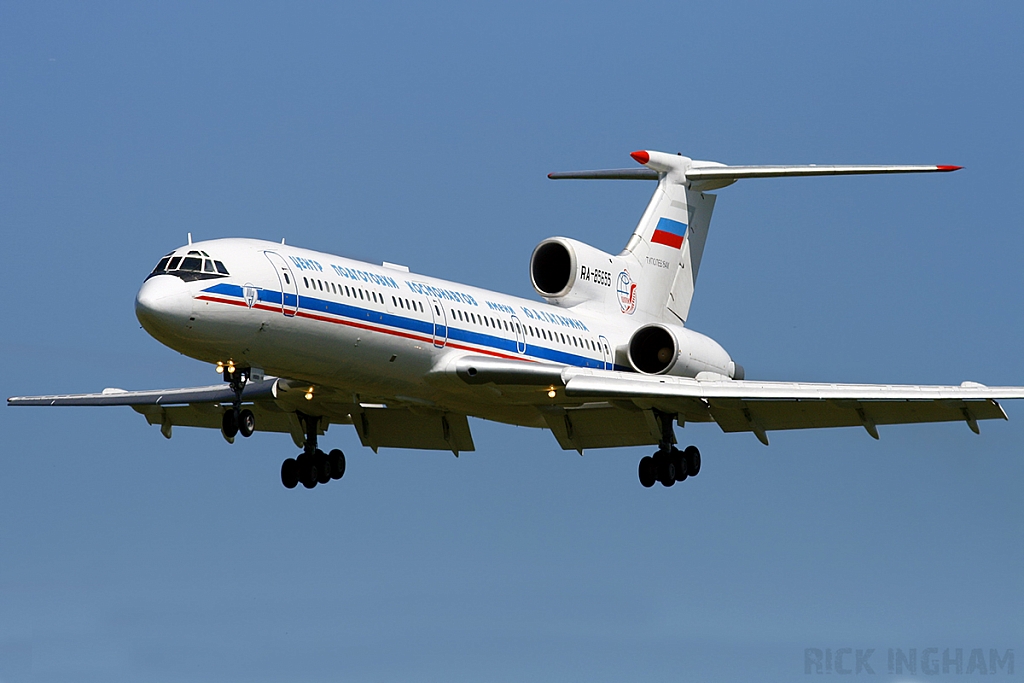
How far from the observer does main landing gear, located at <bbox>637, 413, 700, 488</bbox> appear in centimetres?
2886

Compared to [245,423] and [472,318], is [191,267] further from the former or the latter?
[472,318]

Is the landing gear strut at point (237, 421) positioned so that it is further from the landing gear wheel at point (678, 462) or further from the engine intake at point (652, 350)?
the landing gear wheel at point (678, 462)

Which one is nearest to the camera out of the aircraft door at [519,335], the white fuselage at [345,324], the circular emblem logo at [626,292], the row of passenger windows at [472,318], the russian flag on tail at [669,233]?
the white fuselage at [345,324]

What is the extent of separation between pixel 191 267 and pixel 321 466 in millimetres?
6383

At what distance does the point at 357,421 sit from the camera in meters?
29.3

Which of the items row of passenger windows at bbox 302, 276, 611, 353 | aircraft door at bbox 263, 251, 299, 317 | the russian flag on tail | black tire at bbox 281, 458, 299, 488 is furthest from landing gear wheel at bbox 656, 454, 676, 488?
aircraft door at bbox 263, 251, 299, 317

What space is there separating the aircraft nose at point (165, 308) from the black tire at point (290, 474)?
618cm

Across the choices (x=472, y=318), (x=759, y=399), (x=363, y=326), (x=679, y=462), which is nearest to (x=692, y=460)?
(x=679, y=462)

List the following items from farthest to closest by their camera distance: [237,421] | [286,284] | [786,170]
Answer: [786,170] < [286,284] < [237,421]

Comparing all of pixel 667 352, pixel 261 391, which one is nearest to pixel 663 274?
pixel 667 352

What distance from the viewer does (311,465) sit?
28172mm

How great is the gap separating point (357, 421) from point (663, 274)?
759 centimetres

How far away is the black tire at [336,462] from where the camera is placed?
28.4m

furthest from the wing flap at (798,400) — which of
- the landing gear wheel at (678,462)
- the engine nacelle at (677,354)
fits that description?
the landing gear wheel at (678,462)
